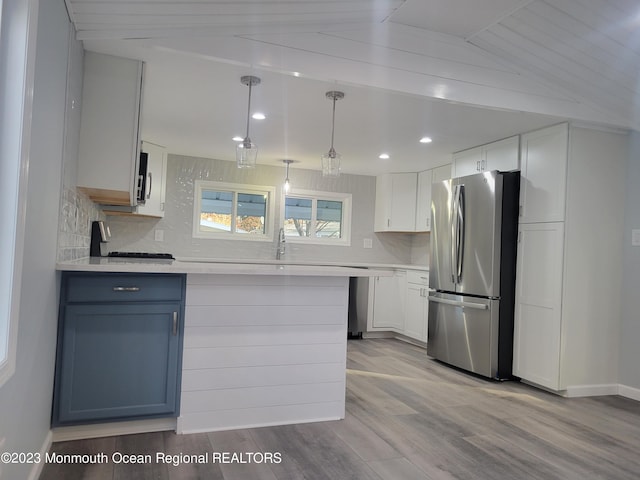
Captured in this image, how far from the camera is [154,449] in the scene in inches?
88.4

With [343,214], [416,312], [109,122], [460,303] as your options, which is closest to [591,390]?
[460,303]

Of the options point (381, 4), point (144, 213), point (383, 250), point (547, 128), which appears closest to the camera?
point (381, 4)

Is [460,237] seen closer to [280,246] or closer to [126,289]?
[280,246]

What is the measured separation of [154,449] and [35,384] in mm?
700

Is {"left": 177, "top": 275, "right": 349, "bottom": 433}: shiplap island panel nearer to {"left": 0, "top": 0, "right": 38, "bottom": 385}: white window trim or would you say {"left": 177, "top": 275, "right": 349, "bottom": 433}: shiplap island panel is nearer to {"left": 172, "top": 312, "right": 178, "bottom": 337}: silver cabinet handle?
{"left": 172, "top": 312, "right": 178, "bottom": 337}: silver cabinet handle

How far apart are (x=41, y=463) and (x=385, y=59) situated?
275 centimetres

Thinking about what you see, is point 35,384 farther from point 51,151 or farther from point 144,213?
point 144,213

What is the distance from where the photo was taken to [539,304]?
3584mm

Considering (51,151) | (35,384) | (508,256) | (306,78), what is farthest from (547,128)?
(35,384)

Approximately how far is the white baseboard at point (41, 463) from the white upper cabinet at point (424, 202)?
14.1ft

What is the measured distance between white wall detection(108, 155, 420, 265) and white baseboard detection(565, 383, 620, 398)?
3.05 metres

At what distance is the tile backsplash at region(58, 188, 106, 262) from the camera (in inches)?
90.3

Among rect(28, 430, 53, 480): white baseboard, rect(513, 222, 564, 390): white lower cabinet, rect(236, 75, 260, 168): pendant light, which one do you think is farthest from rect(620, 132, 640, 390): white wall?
rect(28, 430, 53, 480): white baseboard

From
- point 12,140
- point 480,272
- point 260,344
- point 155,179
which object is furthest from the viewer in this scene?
point 155,179
